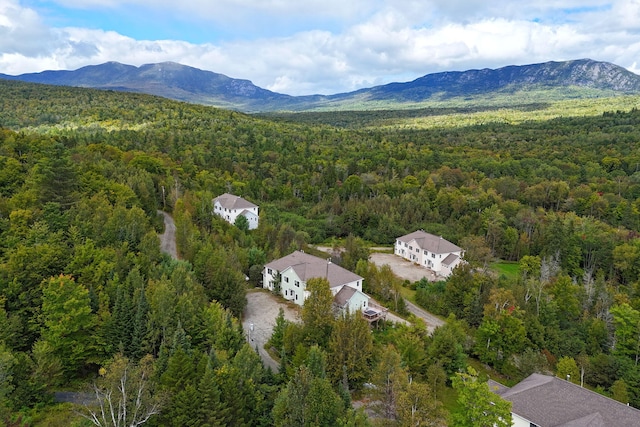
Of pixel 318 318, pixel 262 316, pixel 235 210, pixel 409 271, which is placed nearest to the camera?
pixel 318 318

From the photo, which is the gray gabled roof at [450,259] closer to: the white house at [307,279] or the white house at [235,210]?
the white house at [307,279]

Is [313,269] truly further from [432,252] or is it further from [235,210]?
[235,210]

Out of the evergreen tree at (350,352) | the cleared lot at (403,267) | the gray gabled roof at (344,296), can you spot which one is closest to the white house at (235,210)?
the cleared lot at (403,267)

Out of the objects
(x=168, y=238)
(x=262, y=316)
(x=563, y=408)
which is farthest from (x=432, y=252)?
(x=563, y=408)

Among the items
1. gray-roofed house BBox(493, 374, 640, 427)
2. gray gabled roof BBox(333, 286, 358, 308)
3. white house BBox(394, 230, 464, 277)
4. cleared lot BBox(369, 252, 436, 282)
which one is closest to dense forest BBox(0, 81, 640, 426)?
white house BBox(394, 230, 464, 277)

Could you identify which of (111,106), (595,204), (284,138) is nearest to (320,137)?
(284,138)

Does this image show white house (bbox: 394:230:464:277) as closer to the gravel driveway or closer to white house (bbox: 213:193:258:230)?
white house (bbox: 213:193:258:230)

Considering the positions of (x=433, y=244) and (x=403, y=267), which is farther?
(x=403, y=267)
